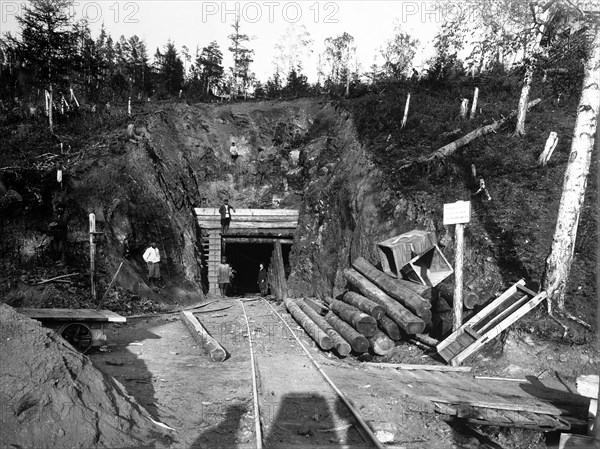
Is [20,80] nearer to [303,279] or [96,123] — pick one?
[96,123]

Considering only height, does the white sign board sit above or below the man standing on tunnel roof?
above

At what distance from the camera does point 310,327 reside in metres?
11.4

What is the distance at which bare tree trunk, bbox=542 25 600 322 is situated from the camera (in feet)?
29.7

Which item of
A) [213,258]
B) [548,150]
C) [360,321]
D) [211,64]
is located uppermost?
[211,64]

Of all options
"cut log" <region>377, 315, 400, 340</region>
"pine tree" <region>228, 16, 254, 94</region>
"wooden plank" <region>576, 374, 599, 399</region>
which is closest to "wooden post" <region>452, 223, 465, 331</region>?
"cut log" <region>377, 315, 400, 340</region>

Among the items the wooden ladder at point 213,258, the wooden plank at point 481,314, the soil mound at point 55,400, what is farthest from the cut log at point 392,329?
the wooden ladder at point 213,258

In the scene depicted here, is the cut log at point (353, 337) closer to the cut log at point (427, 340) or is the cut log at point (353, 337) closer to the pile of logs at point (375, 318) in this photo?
the pile of logs at point (375, 318)

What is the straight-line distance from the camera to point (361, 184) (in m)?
18.3

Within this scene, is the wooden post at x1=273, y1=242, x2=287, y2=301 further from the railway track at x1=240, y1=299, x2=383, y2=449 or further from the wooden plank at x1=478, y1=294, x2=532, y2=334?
the wooden plank at x1=478, y1=294, x2=532, y2=334

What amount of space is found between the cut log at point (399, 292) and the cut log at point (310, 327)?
71.2 inches

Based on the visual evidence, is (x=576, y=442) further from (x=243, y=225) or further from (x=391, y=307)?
(x=243, y=225)

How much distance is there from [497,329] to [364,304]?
2.92 metres

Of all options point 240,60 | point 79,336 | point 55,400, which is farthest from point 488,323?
point 240,60

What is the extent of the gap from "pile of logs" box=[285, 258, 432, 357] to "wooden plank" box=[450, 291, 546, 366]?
959 mm
